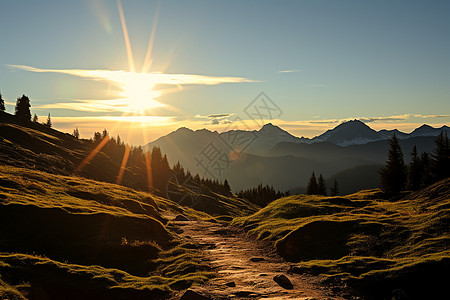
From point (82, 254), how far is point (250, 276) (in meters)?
16.3

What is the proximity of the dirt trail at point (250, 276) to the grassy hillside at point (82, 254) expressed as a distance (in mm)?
2175

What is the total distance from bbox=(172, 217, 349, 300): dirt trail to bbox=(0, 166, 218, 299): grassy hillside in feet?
7.14

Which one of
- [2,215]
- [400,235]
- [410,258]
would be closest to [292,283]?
[410,258]

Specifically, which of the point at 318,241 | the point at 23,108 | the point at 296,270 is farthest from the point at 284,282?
the point at 23,108

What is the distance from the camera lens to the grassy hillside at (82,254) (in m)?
21.3

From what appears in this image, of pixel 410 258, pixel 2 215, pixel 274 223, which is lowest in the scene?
pixel 274 223

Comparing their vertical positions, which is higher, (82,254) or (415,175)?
(415,175)

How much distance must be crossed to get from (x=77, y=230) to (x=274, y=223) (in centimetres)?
2996

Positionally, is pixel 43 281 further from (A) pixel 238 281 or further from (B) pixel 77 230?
(A) pixel 238 281

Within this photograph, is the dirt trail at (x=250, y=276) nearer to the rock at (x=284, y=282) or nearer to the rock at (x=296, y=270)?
the rock at (x=284, y=282)

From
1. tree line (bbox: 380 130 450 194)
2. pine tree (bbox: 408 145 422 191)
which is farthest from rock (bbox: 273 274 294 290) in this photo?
pine tree (bbox: 408 145 422 191)

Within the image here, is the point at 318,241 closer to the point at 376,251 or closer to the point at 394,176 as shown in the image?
the point at 376,251

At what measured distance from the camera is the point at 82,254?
28.2m

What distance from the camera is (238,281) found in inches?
931
